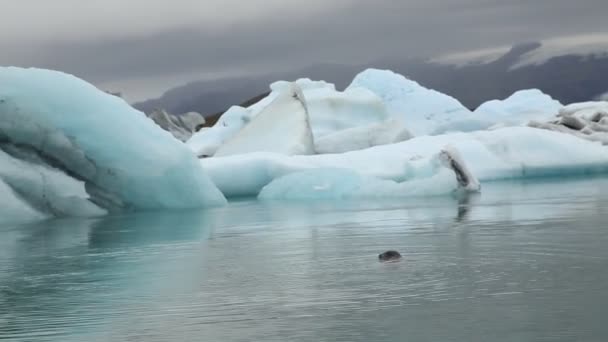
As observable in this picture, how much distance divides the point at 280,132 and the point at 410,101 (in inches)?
633

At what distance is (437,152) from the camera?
23734 millimetres

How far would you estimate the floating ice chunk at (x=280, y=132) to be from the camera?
29125mm

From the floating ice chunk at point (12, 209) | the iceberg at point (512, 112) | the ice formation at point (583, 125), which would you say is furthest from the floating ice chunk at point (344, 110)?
the floating ice chunk at point (12, 209)

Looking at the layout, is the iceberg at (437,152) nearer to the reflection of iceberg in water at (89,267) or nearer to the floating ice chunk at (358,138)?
the floating ice chunk at (358,138)

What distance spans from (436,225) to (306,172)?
1059cm

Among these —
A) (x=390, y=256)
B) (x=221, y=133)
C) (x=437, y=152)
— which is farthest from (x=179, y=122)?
(x=390, y=256)

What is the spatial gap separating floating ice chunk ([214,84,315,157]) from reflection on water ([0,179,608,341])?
1417 centimetres

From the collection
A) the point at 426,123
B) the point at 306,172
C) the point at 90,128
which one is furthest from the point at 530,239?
the point at 426,123

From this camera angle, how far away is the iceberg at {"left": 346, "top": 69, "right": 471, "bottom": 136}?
44.2 m

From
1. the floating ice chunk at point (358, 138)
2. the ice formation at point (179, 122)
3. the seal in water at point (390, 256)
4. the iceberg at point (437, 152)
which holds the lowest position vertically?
the seal in water at point (390, 256)

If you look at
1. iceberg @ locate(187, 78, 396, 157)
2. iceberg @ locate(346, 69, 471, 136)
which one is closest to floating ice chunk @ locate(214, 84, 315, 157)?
iceberg @ locate(187, 78, 396, 157)

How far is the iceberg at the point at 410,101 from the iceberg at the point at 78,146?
2529 centimetres

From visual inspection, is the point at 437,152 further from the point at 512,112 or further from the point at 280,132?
the point at 512,112

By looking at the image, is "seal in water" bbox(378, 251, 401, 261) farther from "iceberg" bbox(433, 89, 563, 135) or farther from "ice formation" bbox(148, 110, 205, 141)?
"ice formation" bbox(148, 110, 205, 141)
